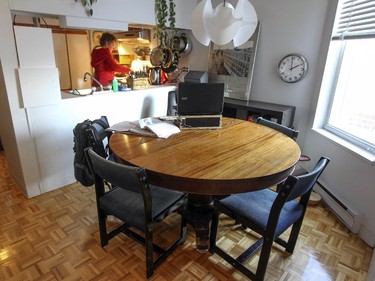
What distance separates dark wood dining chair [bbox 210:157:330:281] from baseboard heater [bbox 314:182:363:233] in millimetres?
666

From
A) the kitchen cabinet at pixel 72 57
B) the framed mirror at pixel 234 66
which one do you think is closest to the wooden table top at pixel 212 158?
the framed mirror at pixel 234 66

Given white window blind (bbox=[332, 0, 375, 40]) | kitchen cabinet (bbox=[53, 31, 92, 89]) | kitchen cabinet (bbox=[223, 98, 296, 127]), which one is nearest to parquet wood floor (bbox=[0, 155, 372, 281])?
kitchen cabinet (bbox=[223, 98, 296, 127])

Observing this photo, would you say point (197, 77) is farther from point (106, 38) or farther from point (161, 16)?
point (106, 38)

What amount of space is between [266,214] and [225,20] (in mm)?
1233

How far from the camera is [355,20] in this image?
2.23 metres

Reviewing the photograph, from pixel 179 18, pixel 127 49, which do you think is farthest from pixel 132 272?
pixel 127 49

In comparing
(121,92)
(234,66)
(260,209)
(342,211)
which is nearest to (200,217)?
(260,209)

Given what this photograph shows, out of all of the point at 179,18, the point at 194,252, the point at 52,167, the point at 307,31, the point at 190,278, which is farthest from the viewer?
the point at 179,18

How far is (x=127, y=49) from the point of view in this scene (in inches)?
192

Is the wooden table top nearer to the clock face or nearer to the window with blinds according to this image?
the window with blinds

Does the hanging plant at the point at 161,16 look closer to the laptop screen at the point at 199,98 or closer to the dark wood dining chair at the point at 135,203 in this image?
the laptop screen at the point at 199,98

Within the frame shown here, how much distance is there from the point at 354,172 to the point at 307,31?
1.61m

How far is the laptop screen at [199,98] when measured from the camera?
6.36 ft

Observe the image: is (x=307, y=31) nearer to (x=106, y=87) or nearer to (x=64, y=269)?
(x=106, y=87)
